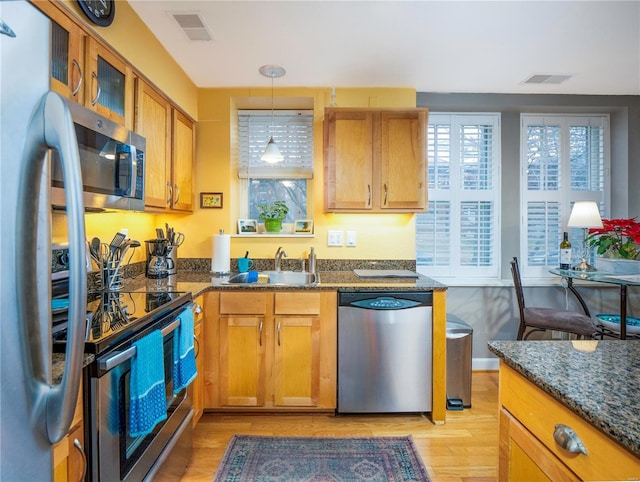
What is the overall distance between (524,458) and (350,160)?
2183 mm

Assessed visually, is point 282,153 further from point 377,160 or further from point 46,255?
point 46,255

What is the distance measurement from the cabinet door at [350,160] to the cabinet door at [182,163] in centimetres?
114

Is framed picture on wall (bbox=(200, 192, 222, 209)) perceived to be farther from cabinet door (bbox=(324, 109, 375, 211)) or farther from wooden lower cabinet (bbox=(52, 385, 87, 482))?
wooden lower cabinet (bbox=(52, 385, 87, 482))

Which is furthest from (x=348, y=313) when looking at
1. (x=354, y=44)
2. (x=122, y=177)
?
(x=354, y=44)

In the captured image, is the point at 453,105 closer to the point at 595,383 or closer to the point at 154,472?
the point at 595,383

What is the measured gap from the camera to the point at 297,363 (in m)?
2.30

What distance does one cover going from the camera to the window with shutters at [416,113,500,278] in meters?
3.27

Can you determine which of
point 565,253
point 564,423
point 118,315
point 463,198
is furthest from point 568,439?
point 565,253

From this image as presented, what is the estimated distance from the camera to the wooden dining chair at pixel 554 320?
2.62 metres

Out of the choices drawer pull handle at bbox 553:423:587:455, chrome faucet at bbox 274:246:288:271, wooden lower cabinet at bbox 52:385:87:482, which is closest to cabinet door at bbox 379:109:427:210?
chrome faucet at bbox 274:246:288:271

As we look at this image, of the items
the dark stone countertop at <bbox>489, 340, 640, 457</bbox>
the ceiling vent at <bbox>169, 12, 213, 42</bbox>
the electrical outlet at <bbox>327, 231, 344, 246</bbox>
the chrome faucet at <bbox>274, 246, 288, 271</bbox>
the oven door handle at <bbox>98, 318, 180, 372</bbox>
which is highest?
the ceiling vent at <bbox>169, 12, 213, 42</bbox>

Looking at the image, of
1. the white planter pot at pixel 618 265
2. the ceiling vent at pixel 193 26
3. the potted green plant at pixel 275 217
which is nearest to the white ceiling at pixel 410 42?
the ceiling vent at pixel 193 26

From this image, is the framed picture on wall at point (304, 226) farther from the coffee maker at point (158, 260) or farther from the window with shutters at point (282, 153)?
the coffee maker at point (158, 260)

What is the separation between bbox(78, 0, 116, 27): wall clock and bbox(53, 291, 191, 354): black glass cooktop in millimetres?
1300
